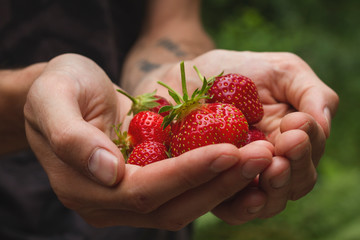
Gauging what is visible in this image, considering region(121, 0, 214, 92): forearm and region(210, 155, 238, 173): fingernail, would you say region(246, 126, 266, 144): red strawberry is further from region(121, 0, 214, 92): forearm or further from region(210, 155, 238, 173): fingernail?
region(121, 0, 214, 92): forearm

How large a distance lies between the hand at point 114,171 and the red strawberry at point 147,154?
121 mm

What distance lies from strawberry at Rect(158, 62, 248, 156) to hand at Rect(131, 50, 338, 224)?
0.12 m

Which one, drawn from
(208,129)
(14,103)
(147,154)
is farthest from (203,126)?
(14,103)

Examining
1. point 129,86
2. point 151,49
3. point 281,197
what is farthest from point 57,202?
point 281,197

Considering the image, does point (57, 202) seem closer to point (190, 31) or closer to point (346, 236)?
point (190, 31)

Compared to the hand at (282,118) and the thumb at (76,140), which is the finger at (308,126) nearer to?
the hand at (282,118)

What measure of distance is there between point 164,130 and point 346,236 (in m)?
1.50

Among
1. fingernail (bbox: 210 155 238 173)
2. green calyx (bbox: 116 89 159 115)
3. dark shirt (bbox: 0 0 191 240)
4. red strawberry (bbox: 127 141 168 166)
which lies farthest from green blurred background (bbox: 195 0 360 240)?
fingernail (bbox: 210 155 238 173)

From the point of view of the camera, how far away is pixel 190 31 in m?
2.21

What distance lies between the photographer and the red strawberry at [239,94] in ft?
4.20

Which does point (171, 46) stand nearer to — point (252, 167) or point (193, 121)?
point (193, 121)

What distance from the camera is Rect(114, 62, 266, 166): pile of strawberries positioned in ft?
3.63

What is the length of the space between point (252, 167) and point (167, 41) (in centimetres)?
137

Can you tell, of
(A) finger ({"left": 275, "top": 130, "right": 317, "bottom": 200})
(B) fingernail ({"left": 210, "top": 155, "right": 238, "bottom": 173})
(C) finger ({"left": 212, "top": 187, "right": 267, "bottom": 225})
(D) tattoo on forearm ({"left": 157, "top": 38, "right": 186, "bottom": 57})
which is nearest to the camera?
(B) fingernail ({"left": 210, "top": 155, "right": 238, "bottom": 173})
